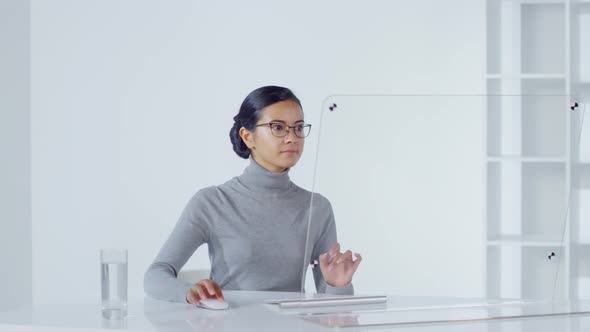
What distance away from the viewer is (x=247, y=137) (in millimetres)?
2496

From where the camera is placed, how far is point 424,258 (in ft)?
6.31

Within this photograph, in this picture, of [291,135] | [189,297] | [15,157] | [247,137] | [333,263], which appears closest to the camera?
[333,263]

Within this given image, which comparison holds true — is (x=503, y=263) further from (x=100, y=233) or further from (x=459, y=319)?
(x=100, y=233)

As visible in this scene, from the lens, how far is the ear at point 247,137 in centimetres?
246

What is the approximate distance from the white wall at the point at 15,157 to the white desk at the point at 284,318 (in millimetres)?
3098

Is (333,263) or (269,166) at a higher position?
(269,166)

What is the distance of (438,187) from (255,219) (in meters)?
0.70

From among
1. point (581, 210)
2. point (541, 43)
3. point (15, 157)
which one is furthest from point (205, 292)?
point (15, 157)

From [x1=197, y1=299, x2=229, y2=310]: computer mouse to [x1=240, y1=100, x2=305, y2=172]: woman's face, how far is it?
464mm

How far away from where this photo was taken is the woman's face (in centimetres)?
222

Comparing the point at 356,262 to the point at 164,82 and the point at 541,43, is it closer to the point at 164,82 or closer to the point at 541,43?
the point at 541,43

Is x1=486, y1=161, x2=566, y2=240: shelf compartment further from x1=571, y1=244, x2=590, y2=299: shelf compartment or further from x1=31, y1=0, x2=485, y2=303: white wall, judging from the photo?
x1=31, y1=0, x2=485, y2=303: white wall

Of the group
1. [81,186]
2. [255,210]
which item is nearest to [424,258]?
[255,210]

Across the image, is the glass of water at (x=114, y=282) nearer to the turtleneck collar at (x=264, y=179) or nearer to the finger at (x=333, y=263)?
the finger at (x=333, y=263)
